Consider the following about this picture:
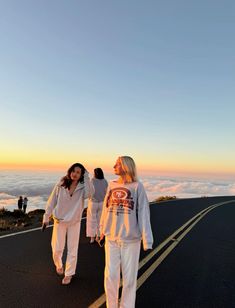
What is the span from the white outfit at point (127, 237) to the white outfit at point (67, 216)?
57.6 inches

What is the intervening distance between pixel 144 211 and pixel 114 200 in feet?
1.37

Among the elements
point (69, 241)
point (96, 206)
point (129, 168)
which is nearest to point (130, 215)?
point (129, 168)

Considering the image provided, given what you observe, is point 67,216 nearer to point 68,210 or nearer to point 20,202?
point 68,210

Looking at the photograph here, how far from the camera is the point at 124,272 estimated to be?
432 centimetres

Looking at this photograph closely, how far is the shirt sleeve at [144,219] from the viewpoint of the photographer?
4.21 m

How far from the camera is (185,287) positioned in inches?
230

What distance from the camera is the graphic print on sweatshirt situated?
14.1 ft

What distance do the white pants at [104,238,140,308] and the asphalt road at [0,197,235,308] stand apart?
0.67 metres

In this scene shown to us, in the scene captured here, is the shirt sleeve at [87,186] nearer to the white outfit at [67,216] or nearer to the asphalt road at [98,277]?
the white outfit at [67,216]

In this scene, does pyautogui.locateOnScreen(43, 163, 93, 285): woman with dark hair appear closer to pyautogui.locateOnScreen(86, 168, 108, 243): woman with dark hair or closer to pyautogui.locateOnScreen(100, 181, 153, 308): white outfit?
pyautogui.locateOnScreen(100, 181, 153, 308): white outfit

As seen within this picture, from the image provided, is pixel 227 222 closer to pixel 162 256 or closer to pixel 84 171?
pixel 162 256

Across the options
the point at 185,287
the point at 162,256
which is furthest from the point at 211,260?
the point at 185,287

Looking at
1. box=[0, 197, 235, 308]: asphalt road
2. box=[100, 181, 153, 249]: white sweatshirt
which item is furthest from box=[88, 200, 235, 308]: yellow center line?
box=[100, 181, 153, 249]: white sweatshirt

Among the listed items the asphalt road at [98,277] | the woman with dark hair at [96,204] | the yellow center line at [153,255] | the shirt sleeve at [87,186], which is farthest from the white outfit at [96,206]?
the shirt sleeve at [87,186]
